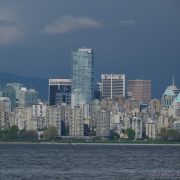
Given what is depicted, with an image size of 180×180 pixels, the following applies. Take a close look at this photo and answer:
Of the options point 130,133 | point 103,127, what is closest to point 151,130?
point 130,133

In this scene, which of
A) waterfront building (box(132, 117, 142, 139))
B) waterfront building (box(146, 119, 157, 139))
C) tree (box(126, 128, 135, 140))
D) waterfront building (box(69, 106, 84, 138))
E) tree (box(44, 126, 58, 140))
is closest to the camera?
tree (box(44, 126, 58, 140))

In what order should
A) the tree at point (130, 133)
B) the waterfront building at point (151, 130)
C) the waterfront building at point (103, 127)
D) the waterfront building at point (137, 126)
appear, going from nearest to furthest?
the tree at point (130, 133) < the waterfront building at point (137, 126) < the waterfront building at point (151, 130) < the waterfront building at point (103, 127)

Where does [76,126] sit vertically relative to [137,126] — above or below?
above

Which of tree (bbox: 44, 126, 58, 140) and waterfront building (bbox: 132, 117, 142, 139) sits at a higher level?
waterfront building (bbox: 132, 117, 142, 139)

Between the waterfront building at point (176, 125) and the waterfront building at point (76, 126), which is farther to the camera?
the waterfront building at point (176, 125)

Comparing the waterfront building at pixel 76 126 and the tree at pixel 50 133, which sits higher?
the waterfront building at pixel 76 126

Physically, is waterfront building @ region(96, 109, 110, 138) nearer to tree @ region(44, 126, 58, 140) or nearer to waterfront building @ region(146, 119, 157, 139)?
waterfront building @ region(146, 119, 157, 139)

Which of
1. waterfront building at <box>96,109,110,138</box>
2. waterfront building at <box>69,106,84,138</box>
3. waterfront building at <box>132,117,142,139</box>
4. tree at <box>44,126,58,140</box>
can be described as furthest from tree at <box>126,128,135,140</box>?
tree at <box>44,126,58,140</box>

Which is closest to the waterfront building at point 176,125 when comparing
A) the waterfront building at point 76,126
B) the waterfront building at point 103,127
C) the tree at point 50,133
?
the waterfront building at point 103,127

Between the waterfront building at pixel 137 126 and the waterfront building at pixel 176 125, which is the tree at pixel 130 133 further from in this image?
the waterfront building at pixel 176 125

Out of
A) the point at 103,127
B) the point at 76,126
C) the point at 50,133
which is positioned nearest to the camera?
the point at 50,133

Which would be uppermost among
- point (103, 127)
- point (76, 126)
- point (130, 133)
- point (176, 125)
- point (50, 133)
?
point (176, 125)

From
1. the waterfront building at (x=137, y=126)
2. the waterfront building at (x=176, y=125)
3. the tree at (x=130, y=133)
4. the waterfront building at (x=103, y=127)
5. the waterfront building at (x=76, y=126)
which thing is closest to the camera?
the tree at (x=130, y=133)

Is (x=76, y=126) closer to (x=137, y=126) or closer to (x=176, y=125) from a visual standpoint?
(x=137, y=126)
